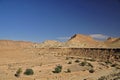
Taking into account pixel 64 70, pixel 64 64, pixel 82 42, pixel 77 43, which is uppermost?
pixel 82 42

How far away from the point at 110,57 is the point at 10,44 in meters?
87.7

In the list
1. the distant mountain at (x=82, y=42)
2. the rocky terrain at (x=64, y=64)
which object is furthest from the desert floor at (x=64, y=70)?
the distant mountain at (x=82, y=42)

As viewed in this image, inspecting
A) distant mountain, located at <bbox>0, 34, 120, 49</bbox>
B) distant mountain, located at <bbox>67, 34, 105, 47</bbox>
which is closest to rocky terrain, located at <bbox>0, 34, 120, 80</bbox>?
distant mountain, located at <bbox>67, 34, 105, 47</bbox>

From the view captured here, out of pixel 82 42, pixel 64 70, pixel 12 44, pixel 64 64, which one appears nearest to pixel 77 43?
pixel 82 42

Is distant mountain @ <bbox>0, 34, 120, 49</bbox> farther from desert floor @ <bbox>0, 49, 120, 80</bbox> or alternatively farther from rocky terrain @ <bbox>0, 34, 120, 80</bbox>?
desert floor @ <bbox>0, 49, 120, 80</bbox>

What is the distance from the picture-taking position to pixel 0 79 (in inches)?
963

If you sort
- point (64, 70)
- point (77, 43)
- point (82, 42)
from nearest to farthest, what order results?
point (64, 70) → point (77, 43) → point (82, 42)

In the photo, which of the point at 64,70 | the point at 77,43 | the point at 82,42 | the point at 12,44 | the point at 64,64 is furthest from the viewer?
the point at 12,44

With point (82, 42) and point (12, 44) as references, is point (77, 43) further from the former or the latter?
point (12, 44)

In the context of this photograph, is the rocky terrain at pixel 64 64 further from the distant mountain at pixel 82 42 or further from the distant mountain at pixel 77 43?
the distant mountain at pixel 77 43

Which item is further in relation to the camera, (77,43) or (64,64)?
(77,43)

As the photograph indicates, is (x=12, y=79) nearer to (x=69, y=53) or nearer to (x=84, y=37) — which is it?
(x=69, y=53)

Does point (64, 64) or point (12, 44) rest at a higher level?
point (12, 44)

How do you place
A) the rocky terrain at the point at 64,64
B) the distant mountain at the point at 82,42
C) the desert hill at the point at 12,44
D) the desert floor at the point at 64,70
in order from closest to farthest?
the desert floor at the point at 64,70 → the rocky terrain at the point at 64,64 → the distant mountain at the point at 82,42 → the desert hill at the point at 12,44
